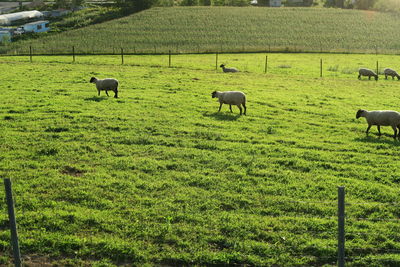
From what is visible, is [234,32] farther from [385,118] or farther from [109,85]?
[385,118]

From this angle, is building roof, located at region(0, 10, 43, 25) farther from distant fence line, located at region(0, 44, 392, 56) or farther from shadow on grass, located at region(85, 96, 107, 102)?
shadow on grass, located at region(85, 96, 107, 102)

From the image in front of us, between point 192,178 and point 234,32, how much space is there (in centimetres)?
7863

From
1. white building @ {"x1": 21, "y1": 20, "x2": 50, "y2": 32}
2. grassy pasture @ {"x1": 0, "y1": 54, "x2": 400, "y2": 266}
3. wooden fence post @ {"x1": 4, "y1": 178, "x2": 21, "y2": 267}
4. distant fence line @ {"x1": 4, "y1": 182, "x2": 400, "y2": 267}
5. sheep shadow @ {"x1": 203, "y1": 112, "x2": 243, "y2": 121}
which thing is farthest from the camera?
white building @ {"x1": 21, "y1": 20, "x2": 50, "y2": 32}

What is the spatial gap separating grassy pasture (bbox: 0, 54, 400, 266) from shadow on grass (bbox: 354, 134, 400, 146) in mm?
93

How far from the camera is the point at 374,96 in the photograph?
103ft

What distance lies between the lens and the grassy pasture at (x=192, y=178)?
35.0ft

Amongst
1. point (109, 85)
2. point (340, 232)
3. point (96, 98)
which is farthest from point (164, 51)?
point (340, 232)

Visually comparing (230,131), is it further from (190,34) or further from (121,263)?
(190,34)

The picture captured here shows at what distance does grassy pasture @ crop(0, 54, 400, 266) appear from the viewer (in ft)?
35.0

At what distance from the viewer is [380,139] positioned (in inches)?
806

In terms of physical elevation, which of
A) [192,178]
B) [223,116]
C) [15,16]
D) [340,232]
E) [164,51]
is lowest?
[192,178]

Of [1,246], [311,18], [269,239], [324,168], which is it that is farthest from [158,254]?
[311,18]

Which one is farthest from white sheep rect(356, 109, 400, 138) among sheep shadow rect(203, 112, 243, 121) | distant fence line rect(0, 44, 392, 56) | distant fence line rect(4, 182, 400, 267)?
distant fence line rect(0, 44, 392, 56)

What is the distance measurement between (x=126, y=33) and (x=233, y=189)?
252 ft
